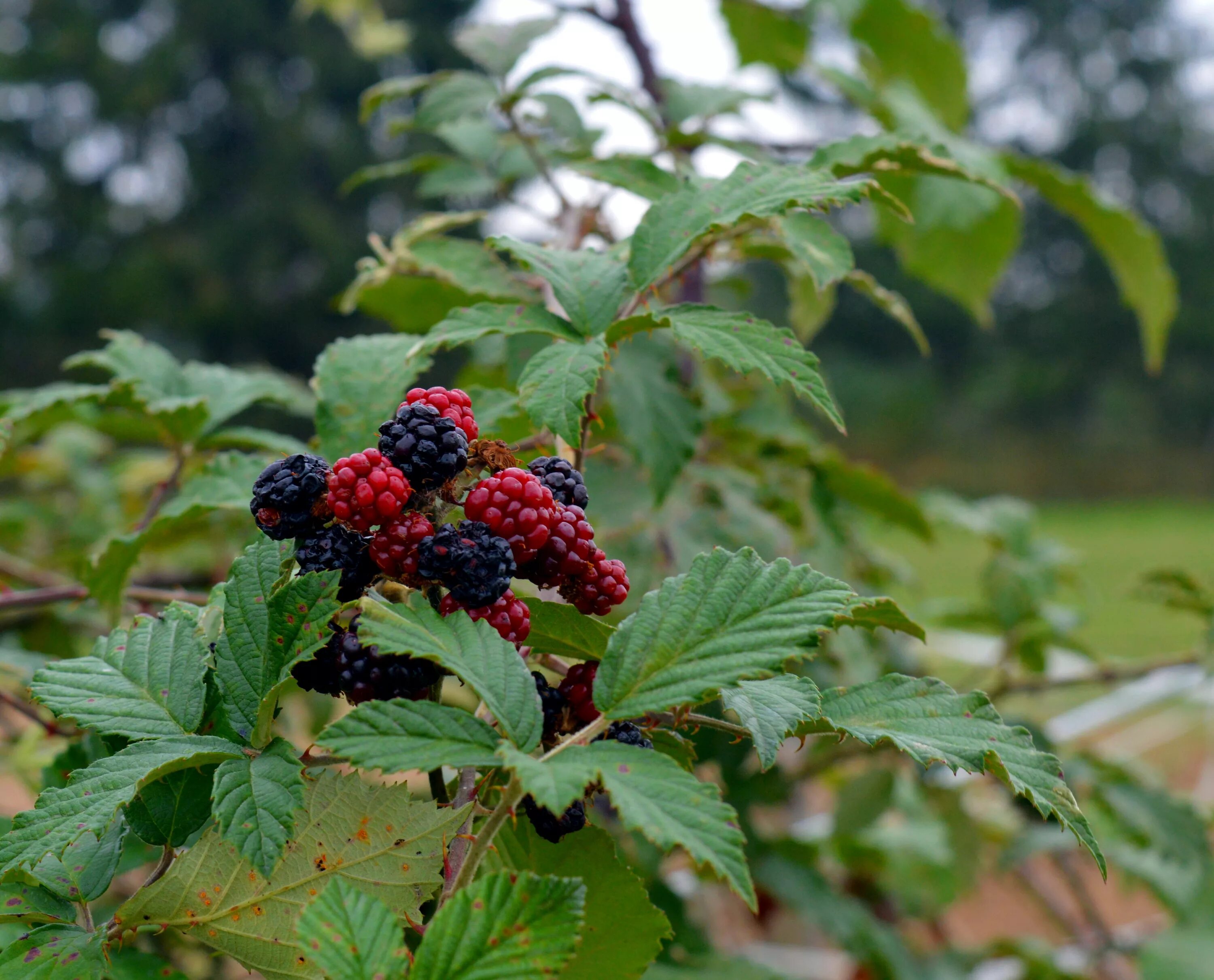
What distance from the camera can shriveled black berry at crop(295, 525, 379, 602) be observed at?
1.04ft

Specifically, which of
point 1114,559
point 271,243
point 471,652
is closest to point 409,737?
point 471,652

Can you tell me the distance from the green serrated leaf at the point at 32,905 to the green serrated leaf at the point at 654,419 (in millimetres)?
342

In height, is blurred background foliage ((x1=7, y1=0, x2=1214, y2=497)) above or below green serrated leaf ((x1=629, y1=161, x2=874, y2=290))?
below

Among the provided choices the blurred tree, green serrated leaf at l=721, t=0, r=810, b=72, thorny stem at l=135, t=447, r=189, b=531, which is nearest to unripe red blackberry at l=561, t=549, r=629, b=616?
thorny stem at l=135, t=447, r=189, b=531

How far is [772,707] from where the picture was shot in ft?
1.00

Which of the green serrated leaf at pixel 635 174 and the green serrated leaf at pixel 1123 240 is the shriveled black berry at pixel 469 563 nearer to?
the green serrated leaf at pixel 635 174

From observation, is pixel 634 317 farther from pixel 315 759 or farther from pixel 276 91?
pixel 276 91

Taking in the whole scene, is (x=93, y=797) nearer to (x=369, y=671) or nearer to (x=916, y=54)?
(x=369, y=671)

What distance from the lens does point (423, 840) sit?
12.3 inches

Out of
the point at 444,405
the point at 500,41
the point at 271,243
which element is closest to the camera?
the point at 444,405

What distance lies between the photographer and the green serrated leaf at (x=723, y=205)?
41cm

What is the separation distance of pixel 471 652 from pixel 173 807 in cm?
13

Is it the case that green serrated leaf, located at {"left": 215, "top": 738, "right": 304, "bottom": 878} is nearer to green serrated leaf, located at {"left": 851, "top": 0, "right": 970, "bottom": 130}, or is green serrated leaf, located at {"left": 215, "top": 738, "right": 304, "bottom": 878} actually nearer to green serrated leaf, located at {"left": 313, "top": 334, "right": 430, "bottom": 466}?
green serrated leaf, located at {"left": 313, "top": 334, "right": 430, "bottom": 466}

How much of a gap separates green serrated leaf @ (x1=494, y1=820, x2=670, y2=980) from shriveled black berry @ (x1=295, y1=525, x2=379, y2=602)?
0.10 meters
